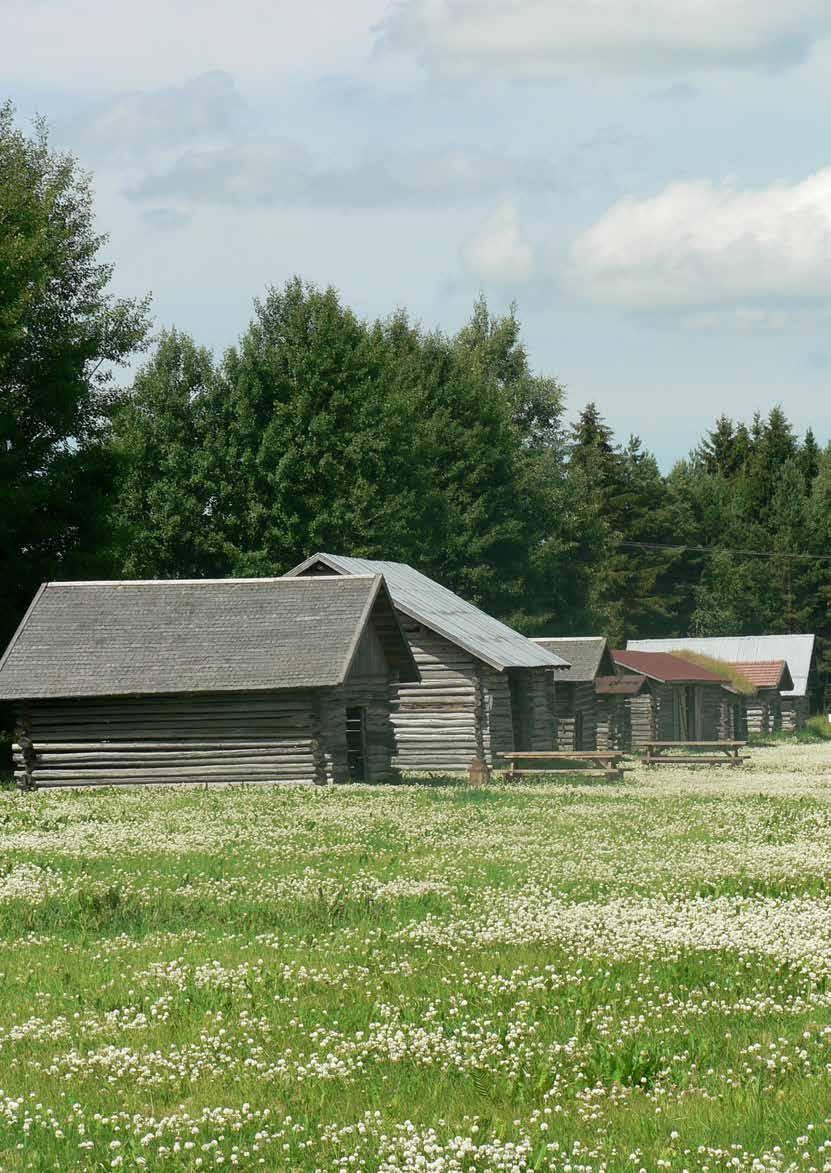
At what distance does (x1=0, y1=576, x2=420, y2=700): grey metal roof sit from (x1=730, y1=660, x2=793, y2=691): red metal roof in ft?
157

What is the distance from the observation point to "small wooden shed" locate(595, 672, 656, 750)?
69.4 meters

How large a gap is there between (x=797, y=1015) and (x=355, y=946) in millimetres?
4568

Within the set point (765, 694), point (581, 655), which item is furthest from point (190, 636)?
point (765, 694)

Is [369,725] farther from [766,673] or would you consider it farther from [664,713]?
[766,673]

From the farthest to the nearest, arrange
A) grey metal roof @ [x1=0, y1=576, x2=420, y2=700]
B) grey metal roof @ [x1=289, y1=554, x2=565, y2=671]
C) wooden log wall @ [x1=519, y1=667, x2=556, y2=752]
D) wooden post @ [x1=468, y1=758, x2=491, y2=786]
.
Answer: wooden log wall @ [x1=519, y1=667, x2=556, y2=752] < grey metal roof @ [x1=289, y1=554, x2=565, y2=671] < wooden post @ [x1=468, y1=758, x2=491, y2=786] < grey metal roof @ [x1=0, y1=576, x2=420, y2=700]

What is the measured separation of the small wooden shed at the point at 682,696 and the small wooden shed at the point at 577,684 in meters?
7.33

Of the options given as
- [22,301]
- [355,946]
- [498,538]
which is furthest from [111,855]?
[498,538]

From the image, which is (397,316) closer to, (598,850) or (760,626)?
(760,626)

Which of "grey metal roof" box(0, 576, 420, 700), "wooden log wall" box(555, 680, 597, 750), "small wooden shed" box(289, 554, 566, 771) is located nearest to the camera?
"grey metal roof" box(0, 576, 420, 700)

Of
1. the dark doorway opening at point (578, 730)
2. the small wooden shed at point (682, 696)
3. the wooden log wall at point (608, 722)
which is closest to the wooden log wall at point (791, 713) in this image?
the small wooden shed at point (682, 696)

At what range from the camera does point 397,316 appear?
3516 inches

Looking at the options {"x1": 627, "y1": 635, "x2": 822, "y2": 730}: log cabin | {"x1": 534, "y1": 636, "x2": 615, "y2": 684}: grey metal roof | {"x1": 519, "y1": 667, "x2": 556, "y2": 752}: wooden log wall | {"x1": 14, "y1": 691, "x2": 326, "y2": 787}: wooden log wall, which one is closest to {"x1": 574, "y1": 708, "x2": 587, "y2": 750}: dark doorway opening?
{"x1": 534, "y1": 636, "x2": 615, "y2": 684}: grey metal roof

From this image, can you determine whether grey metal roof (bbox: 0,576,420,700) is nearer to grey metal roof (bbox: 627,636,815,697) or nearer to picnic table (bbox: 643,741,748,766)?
picnic table (bbox: 643,741,748,766)

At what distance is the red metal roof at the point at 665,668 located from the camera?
75.6 metres
